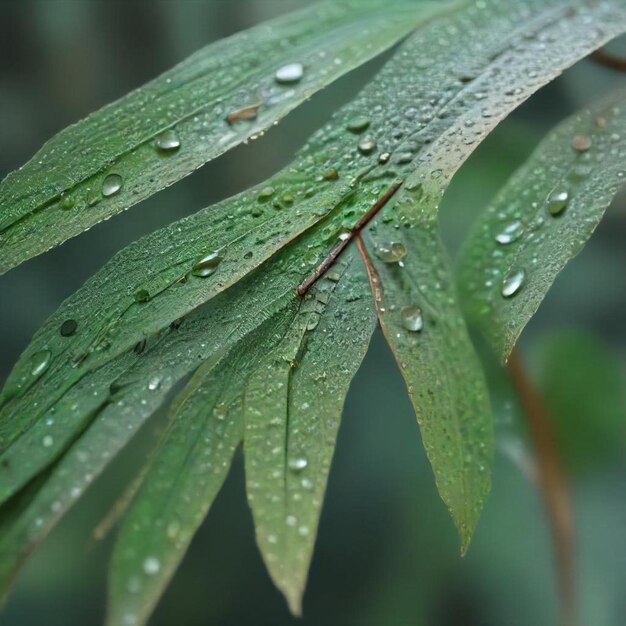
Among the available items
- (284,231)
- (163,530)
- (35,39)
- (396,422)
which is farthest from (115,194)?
(35,39)

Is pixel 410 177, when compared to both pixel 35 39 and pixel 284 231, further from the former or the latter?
pixel 35 39

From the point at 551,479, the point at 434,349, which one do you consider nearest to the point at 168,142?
the point at 434,349

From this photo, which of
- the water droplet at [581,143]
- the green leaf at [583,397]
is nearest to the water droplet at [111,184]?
the water droplet at [581,143]

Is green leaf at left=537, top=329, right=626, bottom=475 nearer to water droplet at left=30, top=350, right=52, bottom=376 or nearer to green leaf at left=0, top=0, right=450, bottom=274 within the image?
green leaf at left=0, top=0, right=450, bottom=274

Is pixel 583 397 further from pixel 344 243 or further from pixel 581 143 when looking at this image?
pixel 344 243

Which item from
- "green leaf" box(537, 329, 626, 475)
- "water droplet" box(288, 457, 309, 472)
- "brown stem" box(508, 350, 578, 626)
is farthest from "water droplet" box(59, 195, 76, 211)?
"green leaf" box(537, 329, 626, 475)

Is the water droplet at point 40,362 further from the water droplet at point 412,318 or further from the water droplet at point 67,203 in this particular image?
the water droplet at point 412,318
